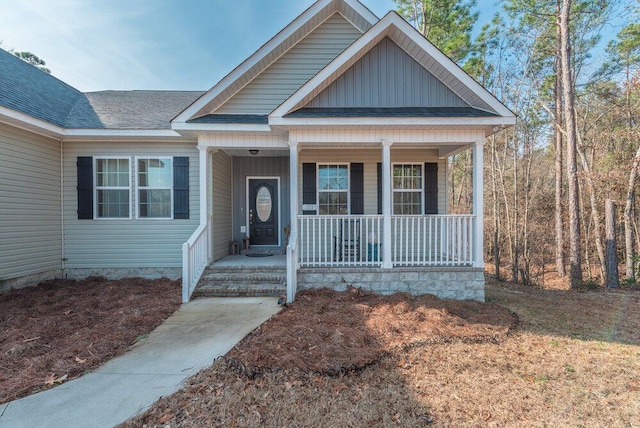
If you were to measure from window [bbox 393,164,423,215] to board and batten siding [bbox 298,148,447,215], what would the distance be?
216 mm

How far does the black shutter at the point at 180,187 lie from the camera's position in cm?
710

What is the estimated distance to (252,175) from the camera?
8.61 metres

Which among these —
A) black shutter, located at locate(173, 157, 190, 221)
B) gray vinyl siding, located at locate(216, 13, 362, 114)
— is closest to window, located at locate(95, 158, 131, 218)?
black shutter, located at locate(173, 157, 190, 221)

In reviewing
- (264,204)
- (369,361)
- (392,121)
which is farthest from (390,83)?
(369,361)

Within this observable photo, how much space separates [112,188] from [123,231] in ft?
3.49

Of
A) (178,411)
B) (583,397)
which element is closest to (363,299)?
(583,397)

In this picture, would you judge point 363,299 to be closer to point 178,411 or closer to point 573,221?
point 178,411

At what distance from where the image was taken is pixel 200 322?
14.8 ft

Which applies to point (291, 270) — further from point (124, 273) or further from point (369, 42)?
point (369, 42)

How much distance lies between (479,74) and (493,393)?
14.0 metres

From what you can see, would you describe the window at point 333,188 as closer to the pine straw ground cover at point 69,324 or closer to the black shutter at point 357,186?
the black shutter at point 357,186

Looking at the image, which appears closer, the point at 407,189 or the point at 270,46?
the point at 270,46

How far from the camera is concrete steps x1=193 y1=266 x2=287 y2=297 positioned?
575 cm

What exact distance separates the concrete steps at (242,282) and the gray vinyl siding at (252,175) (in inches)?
90.1
